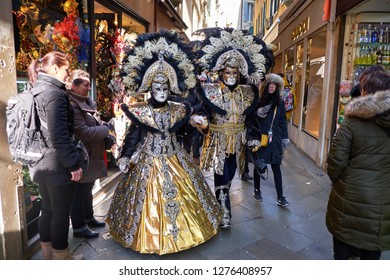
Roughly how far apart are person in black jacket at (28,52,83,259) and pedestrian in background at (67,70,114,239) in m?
0.48

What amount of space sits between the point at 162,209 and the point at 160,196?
0.39ft

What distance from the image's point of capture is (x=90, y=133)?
3145 millimetres

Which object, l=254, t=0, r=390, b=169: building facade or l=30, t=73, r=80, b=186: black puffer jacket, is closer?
l=30, t=73, r=80, b=186: black puffer jacket

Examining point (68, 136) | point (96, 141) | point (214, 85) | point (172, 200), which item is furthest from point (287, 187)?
point (68, 136)

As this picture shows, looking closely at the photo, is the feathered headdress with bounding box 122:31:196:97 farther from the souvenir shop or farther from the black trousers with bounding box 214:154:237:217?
the black trousers with bounding box 214:154:237:217

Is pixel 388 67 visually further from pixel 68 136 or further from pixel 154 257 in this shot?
pixel 68 136

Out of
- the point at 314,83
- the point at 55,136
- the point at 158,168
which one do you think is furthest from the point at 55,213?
the point at 314,83

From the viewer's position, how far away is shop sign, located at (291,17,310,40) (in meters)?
8.16

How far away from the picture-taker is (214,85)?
144 inches

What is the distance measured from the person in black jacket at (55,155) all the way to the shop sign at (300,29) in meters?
7.08

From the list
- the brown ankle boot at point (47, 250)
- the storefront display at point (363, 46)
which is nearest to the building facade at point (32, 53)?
the brown ankle boot at point (47, 250)

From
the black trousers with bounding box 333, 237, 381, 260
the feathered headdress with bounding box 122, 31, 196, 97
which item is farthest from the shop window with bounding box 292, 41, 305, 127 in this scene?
the black trousers with bounding box 333, 237, 381, 260

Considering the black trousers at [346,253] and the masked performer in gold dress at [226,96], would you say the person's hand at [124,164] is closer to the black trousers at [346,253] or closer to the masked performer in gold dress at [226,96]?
the masked performer in gold dress at [226,96]

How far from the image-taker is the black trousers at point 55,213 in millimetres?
2625
